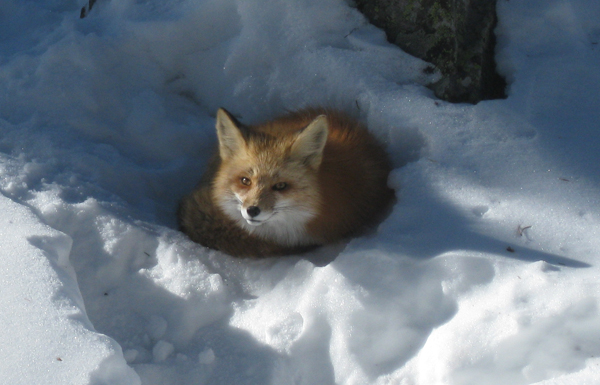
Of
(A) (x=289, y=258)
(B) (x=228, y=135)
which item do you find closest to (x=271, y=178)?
(B) (x=228, y=135)

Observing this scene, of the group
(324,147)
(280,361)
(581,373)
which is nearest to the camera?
(581,373)

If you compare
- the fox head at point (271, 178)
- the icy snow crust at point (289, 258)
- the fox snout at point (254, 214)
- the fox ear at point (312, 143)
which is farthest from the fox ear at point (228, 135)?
the icy snow crust at point (289, 258)

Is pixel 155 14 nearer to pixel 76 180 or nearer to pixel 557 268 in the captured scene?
pixel 76 180

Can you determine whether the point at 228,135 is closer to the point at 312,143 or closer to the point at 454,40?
the point at 312,143

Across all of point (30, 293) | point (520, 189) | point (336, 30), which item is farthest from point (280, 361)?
point (336, 30)

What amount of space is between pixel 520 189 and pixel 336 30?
1813 millimetres

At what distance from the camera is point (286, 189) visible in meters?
2.82

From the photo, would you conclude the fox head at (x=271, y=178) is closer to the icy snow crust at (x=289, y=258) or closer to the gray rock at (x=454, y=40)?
the icy snow crust at (x=289, y=258)

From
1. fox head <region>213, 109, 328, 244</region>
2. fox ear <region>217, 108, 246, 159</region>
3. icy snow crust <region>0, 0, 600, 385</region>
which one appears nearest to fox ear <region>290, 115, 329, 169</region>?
fox head <region>213, 109, 328, 244</region>

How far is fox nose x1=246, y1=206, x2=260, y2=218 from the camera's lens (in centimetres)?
263

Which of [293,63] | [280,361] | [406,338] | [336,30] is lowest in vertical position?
[280,361]

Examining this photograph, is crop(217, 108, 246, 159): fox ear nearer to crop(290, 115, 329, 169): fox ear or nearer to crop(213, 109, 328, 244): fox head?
crop(213, 109, 328, 244): fox head

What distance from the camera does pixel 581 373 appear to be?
5.98 ft

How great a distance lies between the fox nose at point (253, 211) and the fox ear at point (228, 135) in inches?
17.6
